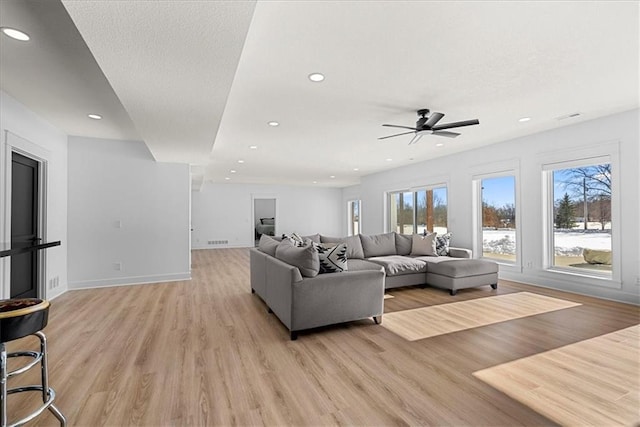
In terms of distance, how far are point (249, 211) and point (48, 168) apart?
7846mm

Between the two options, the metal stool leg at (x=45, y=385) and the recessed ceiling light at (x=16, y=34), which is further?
the recessed ceiling light at (x=16, y=34)

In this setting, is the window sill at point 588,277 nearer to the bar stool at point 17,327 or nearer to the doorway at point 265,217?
the bar stool at point 17,327

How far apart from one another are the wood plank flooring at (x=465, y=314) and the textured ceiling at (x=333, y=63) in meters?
2.51

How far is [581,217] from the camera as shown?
4.71m

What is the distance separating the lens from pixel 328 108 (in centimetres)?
379

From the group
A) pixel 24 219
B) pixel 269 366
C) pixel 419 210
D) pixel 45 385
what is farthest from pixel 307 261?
pixel 419 210

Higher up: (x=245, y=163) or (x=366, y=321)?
(x=245, y=163)

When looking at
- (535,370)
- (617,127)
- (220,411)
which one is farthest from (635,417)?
(617,127)

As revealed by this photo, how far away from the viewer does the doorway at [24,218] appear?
3.59 m

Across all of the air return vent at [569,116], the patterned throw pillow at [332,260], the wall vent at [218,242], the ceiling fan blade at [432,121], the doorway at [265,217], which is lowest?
the wall vent at [218,242]

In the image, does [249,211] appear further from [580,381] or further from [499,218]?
[580,381]

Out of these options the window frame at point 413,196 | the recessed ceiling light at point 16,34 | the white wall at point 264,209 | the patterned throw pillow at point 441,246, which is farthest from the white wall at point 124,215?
the white wall at point 264,209

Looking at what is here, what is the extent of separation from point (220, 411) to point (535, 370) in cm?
228

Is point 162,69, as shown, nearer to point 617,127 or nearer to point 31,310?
point 31,310
